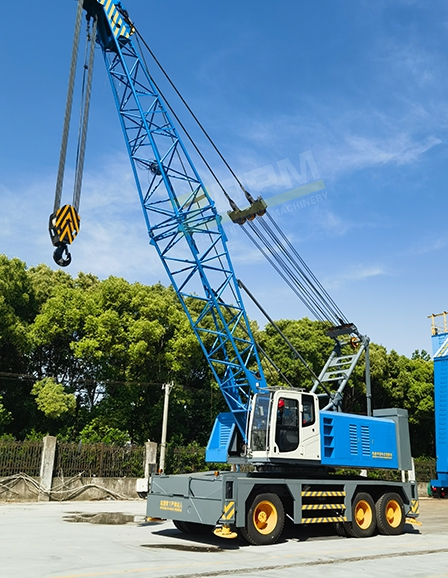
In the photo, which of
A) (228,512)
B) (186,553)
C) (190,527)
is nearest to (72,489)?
(190,527)

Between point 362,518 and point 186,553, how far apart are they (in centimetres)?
479

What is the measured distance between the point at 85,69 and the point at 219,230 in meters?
6.44

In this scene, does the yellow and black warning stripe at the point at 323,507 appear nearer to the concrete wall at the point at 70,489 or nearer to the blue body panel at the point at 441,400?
the concrete wall at the point at 70,489

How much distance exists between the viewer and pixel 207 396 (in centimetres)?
3509

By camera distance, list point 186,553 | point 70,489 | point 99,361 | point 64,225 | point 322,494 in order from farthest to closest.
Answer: point 99,361
point 70,489
point 64,225
point 322,494
point 186,553

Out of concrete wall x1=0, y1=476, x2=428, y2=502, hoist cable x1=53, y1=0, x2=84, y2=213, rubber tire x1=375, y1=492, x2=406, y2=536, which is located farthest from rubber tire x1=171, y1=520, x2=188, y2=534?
concrete wall x1=0, y1=476, x2=428, y2=502

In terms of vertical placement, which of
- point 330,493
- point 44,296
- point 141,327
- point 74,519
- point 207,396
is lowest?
point 74,519

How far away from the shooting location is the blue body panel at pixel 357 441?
12492mm

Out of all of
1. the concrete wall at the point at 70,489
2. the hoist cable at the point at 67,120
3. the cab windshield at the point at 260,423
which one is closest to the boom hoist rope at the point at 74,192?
the hoist cable at the point at 67,120

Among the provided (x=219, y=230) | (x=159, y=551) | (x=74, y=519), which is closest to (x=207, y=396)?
(x=219, y=230)

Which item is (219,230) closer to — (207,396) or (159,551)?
(159,551)

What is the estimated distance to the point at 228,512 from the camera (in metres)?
10.3

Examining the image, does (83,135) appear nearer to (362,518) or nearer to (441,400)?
(362,518)

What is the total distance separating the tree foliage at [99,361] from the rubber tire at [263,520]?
15219 mm
